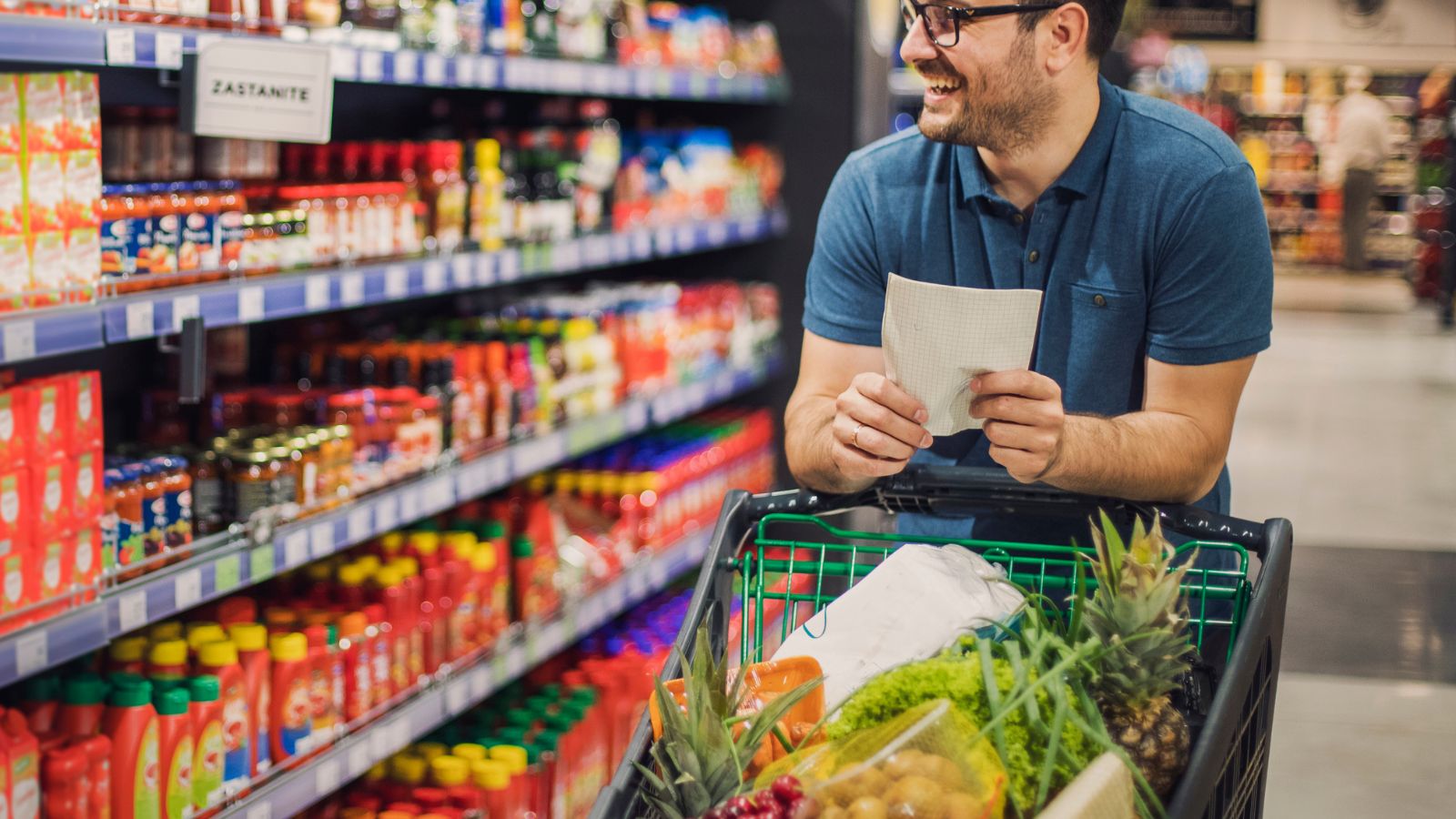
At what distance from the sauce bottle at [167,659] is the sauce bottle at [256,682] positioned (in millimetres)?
118

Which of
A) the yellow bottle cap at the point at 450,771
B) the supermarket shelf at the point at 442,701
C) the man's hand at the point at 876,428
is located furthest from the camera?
the yellow bottle cap at the point at 450,771

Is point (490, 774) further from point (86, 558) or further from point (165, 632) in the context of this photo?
point (86, 558)

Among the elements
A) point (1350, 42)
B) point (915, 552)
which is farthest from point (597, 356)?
point (1350, 42)

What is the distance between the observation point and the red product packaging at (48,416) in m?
2.16

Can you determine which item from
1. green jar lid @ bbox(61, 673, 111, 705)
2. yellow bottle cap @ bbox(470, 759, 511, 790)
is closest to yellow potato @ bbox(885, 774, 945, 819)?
green jar lid @ bbox(61, 673, 111, 705)

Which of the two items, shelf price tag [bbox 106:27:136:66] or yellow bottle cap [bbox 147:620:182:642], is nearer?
shelf price tag [bbox 106:27:136:66]

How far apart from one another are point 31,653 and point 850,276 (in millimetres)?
1227

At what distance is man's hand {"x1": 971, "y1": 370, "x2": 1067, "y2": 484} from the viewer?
155cm

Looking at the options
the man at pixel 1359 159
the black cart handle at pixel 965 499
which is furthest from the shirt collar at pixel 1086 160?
the man at pixel 1359 159

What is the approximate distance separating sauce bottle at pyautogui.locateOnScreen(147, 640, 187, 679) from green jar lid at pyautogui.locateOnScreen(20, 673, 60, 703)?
0.15m

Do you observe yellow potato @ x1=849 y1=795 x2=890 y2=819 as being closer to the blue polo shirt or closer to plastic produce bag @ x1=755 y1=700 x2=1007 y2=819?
plastic produce bag @ x1=755 y1=700 x2=1007 y2=819

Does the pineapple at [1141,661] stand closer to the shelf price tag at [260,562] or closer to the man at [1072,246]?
the man at [1072,246]

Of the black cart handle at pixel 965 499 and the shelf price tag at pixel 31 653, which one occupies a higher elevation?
the black cart handle at pixel 965 499

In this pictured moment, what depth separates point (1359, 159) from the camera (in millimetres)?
17281
